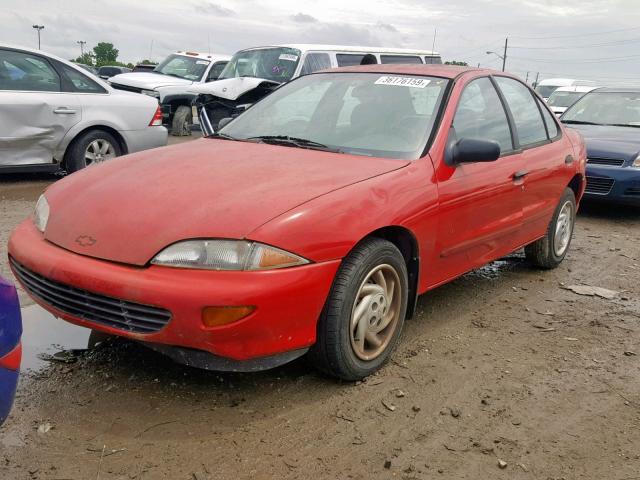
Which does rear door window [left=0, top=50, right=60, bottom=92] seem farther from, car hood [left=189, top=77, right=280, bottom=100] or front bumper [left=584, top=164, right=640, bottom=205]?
front bumper [left=584, top=164, right=640, bottom=205]

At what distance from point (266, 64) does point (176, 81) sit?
A: 4.19 m

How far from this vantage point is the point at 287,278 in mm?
2670

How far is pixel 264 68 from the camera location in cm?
1022

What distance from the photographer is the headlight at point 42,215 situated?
10.3 ft

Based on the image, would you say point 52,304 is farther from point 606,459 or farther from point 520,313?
point 520,313

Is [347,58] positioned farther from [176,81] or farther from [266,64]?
[176,81]

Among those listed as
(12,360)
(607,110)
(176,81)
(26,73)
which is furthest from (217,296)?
(176,81)

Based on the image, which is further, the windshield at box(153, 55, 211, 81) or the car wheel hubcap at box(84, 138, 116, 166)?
the windshield at box(153, 55, 211, 81)

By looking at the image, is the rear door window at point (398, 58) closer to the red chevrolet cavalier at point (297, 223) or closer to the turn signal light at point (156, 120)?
the turn signal light at point (156, 120)

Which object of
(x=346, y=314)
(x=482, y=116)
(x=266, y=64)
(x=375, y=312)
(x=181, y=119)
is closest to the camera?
(x=346, y=314)

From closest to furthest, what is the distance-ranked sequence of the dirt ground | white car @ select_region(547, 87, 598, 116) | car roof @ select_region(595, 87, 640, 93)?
the dirt ground
car roof @ select_region(595, 87, 640, 93)
white car @ select_region(547, 87, 598, 116)

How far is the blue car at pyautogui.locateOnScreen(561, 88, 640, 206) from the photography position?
7.52 metres

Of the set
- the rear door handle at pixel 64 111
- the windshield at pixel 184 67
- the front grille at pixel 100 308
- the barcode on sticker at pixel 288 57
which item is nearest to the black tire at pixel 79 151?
the rear door handle at pixel 64 111

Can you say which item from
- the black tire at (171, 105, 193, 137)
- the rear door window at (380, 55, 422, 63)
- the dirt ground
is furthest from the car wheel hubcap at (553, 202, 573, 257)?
the black tire at (171, 105, 193, 137)
